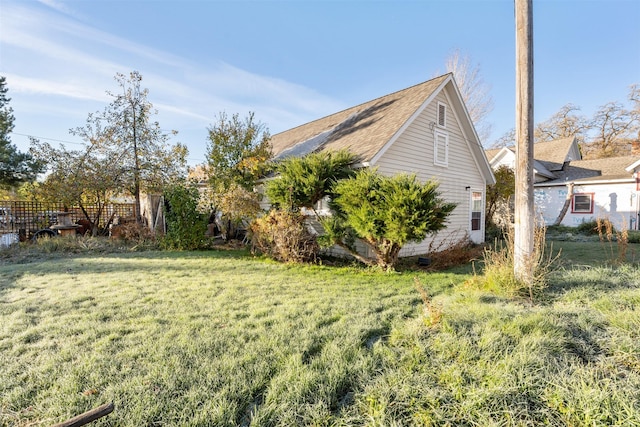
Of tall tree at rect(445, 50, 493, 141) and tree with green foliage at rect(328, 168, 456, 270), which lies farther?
tall tree at rect(445, 50, 493, 141)

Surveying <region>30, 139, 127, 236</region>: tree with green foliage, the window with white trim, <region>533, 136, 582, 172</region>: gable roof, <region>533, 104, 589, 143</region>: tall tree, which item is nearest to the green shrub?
the window with white trim

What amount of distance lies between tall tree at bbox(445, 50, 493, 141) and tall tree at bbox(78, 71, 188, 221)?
19.5 metres

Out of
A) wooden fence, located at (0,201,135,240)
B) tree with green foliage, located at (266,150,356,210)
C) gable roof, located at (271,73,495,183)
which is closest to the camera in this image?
tree with green foliage, located at (266,150,356,210)

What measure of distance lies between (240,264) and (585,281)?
22.9 feet

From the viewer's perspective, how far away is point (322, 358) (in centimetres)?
255

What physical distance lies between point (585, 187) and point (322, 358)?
2133 cm

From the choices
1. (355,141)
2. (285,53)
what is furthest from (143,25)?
(355,141)

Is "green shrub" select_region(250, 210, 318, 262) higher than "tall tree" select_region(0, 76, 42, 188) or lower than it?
lower

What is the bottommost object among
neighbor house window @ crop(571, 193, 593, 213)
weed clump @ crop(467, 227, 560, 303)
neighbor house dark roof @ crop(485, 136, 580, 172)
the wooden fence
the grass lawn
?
the grass lawn

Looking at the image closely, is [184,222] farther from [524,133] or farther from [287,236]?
[524,133]

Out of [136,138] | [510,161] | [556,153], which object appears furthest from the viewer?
[556,153]

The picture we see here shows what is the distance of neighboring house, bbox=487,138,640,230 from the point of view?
15.0 meters

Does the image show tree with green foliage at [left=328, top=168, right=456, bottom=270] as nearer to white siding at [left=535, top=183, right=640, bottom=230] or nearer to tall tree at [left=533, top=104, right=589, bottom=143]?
white siding at [left=535, top=183, right=640, bottom=230]

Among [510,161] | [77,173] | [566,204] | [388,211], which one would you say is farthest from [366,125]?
[566,204]
